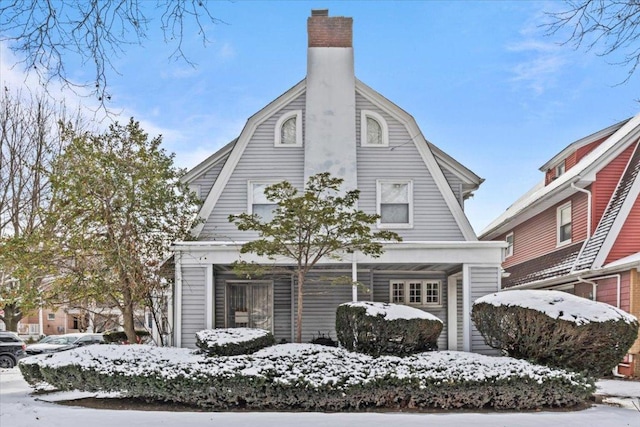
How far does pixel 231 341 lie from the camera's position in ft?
36.2

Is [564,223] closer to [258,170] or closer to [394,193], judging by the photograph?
[394,193]

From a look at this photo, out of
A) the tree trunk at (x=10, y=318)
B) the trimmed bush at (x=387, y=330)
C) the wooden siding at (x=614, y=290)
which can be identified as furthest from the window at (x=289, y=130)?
the tree trunk at (x=10, y=318)

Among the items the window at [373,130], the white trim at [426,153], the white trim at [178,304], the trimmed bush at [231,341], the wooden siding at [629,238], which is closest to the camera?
the trimmed bush at [231,341]

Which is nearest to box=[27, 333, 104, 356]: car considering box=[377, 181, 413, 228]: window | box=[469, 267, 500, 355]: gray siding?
box=[377, 181, 413, 228]: window

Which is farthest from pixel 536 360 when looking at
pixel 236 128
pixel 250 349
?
pixel 236 128

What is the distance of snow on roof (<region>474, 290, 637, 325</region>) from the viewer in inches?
389

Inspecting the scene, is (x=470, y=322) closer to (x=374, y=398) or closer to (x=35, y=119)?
(x=374, y=398)

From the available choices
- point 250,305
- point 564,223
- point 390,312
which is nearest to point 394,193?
point 250,305

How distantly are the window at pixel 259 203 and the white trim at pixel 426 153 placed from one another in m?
3.74

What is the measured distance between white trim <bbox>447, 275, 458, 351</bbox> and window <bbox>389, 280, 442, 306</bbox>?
0.30 meters

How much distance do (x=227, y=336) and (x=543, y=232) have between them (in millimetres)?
11872

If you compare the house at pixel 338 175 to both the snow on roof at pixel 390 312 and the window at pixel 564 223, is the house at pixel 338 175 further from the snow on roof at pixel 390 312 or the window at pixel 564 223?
the snow on roof at pixel 390 312

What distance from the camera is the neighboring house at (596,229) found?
13922 mm

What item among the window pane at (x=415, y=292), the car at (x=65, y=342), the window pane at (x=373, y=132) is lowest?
the car at (x=65, y=342)
